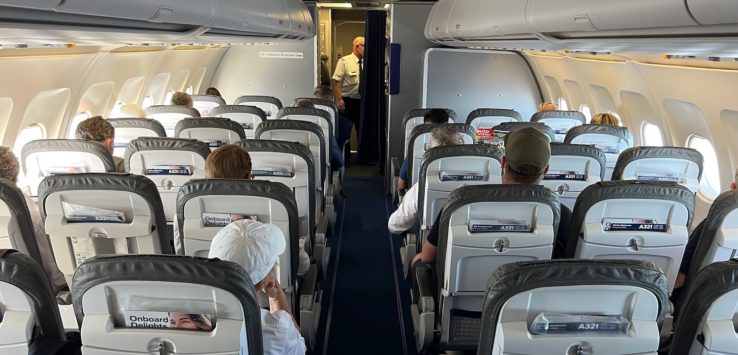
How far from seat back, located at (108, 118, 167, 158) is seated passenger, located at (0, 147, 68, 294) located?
2.32 m

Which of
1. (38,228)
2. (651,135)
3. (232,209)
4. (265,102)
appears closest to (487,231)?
(232,209)

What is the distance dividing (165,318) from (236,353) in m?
0.27

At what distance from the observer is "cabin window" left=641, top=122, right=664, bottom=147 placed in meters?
6.43

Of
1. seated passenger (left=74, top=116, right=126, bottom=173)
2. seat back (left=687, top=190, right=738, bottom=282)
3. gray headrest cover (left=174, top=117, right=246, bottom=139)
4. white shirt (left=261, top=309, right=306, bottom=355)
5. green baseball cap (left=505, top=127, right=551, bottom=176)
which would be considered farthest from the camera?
gray headrest cover (left=174, top=117, right=246, bottom=139)

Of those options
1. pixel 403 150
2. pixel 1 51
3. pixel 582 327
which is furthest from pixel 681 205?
pixel 1 51

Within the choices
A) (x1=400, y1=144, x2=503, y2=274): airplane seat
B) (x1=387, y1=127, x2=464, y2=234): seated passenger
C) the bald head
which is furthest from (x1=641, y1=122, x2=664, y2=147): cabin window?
the bald head

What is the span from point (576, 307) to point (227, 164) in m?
2.24

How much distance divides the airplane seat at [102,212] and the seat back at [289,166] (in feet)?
3.89

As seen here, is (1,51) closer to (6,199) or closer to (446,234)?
(6,199)

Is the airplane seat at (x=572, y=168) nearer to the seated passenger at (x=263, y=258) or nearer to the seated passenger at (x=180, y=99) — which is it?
the seated passenger at (x=263, y=258)

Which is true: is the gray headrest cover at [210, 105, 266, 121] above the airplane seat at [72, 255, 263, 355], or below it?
below

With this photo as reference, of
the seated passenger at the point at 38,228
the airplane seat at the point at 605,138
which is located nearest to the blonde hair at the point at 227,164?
the seated passenger at the point at 38,228

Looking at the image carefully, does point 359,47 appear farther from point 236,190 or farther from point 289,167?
point 236,190

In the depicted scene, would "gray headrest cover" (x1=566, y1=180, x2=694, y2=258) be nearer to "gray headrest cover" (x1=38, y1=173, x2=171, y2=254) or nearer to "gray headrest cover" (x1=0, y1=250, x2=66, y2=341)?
"gray headrest cover" (x1=38, y1=173, x2=171, y2=254)
